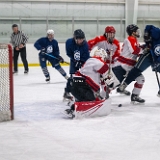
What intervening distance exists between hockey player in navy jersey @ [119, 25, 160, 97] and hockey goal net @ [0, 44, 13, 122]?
1561mm

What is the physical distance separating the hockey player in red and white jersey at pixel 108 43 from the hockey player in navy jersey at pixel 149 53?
0.49 meters

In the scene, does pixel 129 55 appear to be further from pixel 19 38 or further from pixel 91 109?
pixel 19 38

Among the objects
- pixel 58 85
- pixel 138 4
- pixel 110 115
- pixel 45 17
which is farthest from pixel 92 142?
pixel 138 4

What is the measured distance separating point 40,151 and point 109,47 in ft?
8.71

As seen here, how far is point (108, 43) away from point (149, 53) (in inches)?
26.6

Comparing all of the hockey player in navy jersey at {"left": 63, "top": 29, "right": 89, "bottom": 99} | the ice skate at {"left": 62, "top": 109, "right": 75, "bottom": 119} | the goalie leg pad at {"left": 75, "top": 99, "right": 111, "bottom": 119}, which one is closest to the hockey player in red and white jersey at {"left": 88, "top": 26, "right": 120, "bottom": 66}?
the hockey player in navy jersey at {"left": 63, "top": 29, "right": 89, "bottom": 99}

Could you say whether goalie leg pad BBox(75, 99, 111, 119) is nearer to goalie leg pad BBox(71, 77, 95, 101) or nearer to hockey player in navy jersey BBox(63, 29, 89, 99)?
goalie leg pad BBox(71, 77, 95, 101)

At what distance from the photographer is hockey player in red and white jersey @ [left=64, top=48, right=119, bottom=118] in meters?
3.69

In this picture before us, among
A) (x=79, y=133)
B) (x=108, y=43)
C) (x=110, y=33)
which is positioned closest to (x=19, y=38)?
(x=108, y=43)

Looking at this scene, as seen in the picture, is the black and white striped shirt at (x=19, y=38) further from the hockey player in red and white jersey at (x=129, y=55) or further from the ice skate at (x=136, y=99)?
the ice skate at (x=136, y=99)

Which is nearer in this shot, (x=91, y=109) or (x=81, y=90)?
(x=91, y=109)

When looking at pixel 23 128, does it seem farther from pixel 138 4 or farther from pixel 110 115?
Result: pixel 138 4

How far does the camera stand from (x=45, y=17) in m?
10.7

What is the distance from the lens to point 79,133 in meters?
3.17
